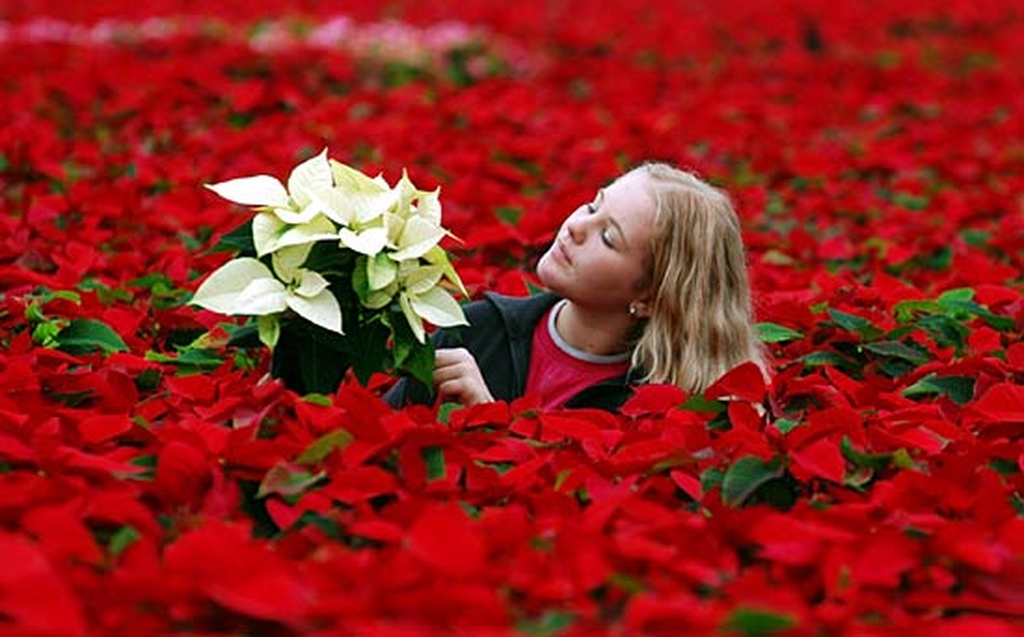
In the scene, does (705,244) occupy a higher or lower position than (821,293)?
higher

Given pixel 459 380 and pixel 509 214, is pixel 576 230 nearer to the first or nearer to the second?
pixel 459 380

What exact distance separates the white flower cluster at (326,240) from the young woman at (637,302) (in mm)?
314

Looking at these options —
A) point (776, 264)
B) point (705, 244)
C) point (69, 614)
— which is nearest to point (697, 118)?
point (776, 264)

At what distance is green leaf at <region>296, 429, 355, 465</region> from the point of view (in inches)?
88.0

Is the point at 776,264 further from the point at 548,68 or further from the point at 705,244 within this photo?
the point at 548,68

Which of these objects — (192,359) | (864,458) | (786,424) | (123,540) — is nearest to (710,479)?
(864,458)

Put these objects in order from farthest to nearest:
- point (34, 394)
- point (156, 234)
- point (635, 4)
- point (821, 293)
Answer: point (635, 4) → point (156, 234) → point (821, 293) → point (34, 394)

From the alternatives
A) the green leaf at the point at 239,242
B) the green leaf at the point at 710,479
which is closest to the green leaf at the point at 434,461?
the green leaf at the point at 710,479

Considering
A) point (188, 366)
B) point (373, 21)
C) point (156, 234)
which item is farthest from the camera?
point (373, 21)

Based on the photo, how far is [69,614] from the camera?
169 cm

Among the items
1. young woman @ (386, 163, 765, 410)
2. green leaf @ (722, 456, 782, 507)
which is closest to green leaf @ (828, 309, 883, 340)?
young woman @ (386, 163, 765, 410)

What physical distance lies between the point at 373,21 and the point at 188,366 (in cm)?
563

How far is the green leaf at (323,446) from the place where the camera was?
2.23m

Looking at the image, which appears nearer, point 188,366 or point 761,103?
point 188,366
